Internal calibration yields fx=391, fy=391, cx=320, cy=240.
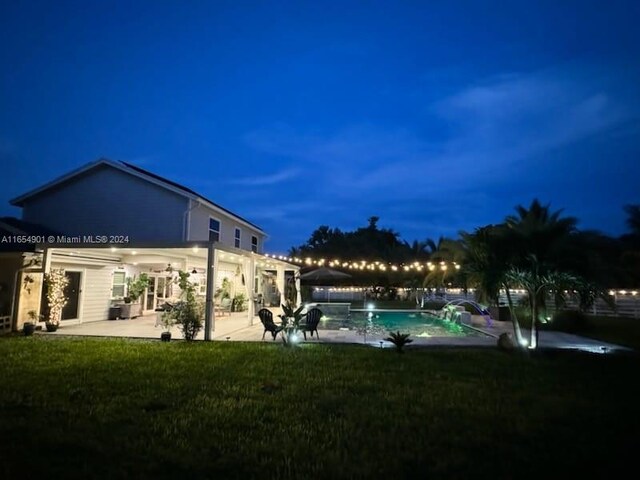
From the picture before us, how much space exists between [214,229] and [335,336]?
8853mm

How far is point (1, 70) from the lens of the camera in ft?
122

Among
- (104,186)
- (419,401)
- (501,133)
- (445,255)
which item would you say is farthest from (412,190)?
(419,401)

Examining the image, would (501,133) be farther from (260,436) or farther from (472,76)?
(260,436)

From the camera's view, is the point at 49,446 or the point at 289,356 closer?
the point at 49,446

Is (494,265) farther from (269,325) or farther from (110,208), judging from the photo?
(110,208)

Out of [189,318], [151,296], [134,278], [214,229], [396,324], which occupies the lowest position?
[396,324]

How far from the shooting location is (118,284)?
17.1 metres

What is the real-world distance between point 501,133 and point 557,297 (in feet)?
248

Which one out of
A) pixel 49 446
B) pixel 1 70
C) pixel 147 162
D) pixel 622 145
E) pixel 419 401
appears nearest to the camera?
pixel 49 446

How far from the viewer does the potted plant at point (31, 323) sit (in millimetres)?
11711

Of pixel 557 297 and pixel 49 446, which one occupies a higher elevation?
pixel 557 297

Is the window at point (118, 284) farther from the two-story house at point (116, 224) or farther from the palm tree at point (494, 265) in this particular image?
the palm tree at point (494, 265)

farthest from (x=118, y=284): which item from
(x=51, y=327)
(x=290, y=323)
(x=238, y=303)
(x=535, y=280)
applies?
(x=535, y=280)

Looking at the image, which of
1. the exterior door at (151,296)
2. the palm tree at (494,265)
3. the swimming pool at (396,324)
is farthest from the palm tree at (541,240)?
the exterior door at (151,296)
